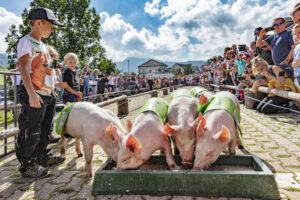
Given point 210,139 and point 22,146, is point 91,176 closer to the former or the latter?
point 22,146

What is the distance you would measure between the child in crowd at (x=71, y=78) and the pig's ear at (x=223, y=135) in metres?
3.34

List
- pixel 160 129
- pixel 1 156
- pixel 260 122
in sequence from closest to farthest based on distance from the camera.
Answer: pixel 160 129 < pixel 1 156 < pixel 260 122

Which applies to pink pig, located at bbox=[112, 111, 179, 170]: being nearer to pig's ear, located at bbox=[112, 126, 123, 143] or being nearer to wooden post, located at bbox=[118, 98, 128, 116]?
pig's ear, located at bbox=[112, 126, 123, 143]

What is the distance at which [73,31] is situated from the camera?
94.7 feet

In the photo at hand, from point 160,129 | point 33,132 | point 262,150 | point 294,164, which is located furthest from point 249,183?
point 33,132

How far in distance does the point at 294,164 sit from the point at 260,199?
1364mm

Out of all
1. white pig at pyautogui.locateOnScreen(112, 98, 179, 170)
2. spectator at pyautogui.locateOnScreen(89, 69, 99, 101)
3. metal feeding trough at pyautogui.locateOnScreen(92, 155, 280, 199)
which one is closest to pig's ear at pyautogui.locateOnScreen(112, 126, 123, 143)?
white pig at pyautogui.locateOnScreen(112, 98, 179, 170)

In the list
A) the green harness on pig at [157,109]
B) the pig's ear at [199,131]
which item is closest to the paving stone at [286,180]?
the pig's ear at [199,131]

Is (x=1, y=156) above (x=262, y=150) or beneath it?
beneath

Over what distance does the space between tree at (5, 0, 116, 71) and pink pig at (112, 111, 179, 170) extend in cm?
2766

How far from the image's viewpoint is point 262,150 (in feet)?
12.4

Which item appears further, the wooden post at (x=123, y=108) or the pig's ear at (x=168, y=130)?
the wooden post at (x=123, y=108)

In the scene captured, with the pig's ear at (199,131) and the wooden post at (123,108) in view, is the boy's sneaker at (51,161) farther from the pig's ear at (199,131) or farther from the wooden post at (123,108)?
the wooden post at (123,108)

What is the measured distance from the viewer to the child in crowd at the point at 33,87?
2.72 m
